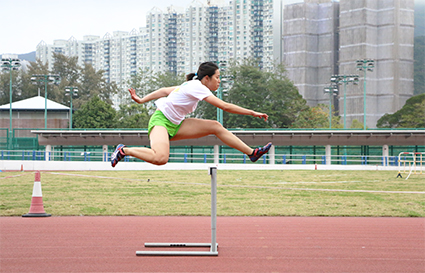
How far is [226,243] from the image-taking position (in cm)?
741

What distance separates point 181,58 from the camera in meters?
140

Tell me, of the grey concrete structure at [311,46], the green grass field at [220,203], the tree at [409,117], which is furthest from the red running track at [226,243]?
the grey concrete structure at [311,46]

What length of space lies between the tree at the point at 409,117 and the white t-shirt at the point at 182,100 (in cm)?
7687

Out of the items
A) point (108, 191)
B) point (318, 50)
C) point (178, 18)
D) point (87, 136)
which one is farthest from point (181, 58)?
point (108, 191)

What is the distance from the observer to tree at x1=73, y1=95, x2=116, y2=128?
72.2m

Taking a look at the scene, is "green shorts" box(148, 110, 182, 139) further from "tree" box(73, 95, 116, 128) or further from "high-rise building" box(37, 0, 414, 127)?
"high-rise building" box(37, 0, 414, 127)

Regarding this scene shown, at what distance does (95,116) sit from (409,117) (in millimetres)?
46545

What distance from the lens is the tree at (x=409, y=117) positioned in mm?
77738

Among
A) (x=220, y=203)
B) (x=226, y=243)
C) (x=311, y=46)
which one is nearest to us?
(x=226, y=243)

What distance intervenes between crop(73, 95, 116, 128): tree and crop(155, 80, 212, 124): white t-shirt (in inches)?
2619

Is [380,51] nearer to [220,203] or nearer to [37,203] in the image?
[220,203]

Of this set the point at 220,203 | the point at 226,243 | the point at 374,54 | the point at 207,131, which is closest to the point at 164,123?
the point at 207,131

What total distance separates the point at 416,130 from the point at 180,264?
146ft

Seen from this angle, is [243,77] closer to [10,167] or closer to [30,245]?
[10,167]
